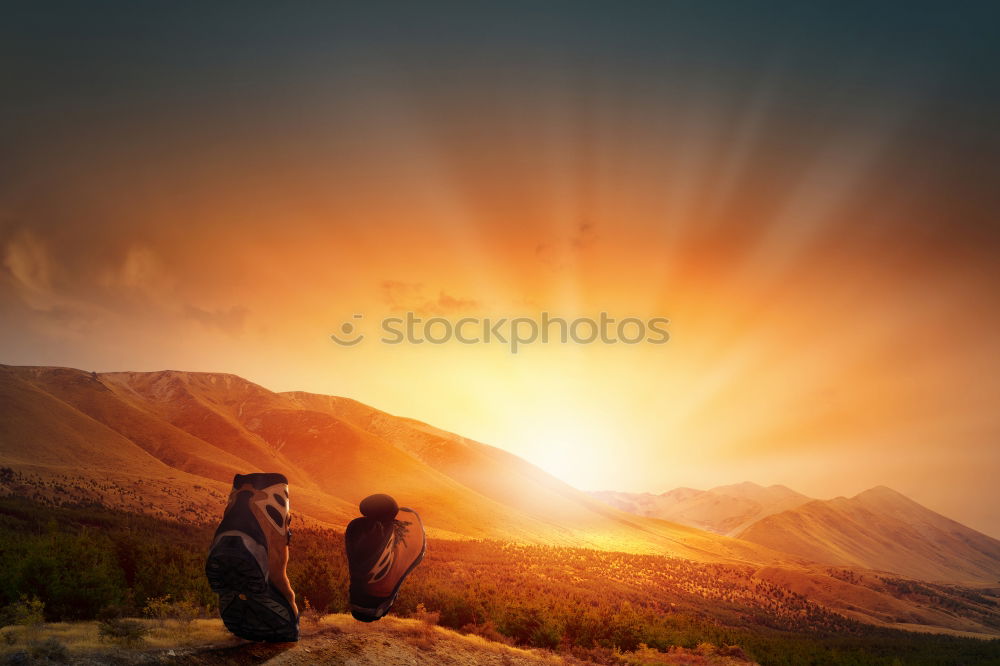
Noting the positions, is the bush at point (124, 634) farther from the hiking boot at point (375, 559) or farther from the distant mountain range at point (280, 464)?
the distant mountain range at point (280, 464)

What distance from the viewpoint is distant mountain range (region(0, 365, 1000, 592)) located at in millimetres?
74812

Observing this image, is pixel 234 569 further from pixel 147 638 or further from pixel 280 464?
pixel 280 464

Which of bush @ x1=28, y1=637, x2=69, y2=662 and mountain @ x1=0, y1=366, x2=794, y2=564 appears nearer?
bush @ x1=28, y1=637, x2=69, y2=662

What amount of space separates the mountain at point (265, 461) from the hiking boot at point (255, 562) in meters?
68.7

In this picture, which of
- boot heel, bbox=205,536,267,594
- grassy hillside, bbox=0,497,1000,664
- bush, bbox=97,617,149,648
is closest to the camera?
boot heel, bbox=205,536,267,594

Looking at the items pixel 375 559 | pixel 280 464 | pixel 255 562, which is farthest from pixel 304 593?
pixel 280 464

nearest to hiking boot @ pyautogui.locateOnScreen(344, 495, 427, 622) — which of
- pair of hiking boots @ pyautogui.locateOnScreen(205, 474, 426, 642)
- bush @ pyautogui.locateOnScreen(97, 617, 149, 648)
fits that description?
pair of hiking boots @ pyautogui.locateOnScreen(205, 474, 426, 642)

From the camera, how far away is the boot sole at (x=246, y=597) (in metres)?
4.92

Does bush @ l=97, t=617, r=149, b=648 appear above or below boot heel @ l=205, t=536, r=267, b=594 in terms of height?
below

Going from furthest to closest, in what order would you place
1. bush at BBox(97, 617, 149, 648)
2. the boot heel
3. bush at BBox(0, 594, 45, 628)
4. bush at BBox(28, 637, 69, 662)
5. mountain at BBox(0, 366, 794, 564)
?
mountain at BBox(0, 366, 794, 564) → bush at BBox(0, 594, 45, 628) → bush at BBox(97, 617, 149, 648) → bush at BBox(28, 637, 69, 662) → the boot heel

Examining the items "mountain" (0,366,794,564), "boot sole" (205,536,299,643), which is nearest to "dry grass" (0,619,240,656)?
"boot sole" (205,536,299,643)

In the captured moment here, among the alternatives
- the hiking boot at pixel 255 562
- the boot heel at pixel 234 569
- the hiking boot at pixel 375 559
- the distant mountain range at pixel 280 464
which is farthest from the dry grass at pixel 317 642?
the distant mountain range at pixel 280 464

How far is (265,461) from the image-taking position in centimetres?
12475

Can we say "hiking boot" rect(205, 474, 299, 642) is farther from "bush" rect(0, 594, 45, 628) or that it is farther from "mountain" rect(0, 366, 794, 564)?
"mountain" rect(0, 366, 794, 564)
